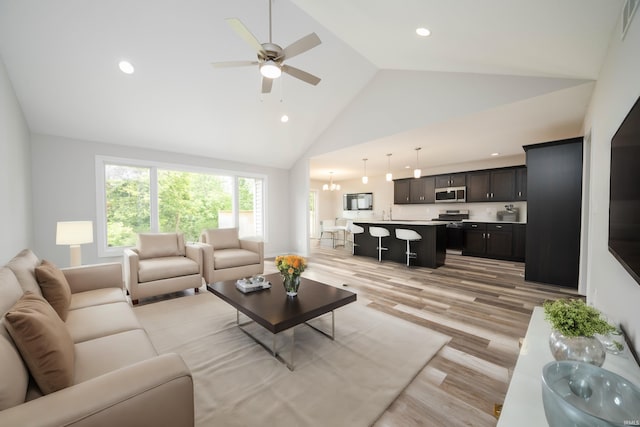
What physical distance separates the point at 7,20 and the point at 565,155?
6.63 m

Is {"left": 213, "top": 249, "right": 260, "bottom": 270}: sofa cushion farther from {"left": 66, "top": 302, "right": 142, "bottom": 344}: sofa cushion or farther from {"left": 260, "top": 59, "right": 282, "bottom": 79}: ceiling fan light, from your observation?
{"left": 260, "top": 59, "right": 282, "bottom": 79}: ceiling fan light

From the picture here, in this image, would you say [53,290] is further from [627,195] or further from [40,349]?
[627,195]

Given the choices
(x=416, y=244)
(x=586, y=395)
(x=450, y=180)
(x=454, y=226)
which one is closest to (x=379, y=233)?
(x=416, y=244)

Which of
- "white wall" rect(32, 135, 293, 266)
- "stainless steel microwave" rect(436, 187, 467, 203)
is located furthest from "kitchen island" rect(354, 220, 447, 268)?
"white wall" rect(32, 135, 293, 266)

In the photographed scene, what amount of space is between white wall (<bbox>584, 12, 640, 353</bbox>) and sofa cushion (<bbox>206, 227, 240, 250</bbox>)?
14.9 feet

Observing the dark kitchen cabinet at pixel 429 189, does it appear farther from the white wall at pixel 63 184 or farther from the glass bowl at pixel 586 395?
the white wall at pixel 63 184

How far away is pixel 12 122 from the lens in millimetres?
2773

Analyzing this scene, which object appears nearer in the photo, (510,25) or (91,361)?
(91,361)

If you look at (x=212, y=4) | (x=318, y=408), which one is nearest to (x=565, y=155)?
(x=318, y=408)

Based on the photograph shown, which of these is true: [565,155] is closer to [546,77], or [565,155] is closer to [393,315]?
[546,77]

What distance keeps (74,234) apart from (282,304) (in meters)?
2.70

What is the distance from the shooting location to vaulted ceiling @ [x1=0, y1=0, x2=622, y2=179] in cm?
225

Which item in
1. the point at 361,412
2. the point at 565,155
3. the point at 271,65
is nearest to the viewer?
the point at 361,412

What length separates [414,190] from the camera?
737cm
